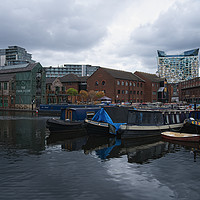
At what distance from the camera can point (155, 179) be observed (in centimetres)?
1101

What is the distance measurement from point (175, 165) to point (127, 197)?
5.63 meters

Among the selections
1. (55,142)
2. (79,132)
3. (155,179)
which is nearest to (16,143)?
(55,142)

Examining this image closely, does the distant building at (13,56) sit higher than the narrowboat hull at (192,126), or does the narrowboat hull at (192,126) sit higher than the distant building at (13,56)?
the distant building at (13,56)

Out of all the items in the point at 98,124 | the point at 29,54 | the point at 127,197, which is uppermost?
the point at 29,54

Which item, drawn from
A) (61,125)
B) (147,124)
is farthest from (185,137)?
(61,125)

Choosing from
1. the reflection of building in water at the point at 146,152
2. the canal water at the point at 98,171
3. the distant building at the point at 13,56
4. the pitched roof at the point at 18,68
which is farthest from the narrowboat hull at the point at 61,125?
the distant building at the point at 13,56

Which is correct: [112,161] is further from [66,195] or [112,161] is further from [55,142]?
[55,142]

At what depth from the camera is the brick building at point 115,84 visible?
229 feet

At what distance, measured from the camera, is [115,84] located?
228 ft

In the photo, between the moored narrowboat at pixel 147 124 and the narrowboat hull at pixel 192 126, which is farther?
the narrowboat hull at pixel 192 126

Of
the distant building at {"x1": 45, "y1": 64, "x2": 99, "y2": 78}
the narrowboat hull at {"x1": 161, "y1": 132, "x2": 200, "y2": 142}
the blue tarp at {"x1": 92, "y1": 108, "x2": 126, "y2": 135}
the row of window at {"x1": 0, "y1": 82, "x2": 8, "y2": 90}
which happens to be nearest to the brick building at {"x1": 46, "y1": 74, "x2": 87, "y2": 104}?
the row of window at {"x1": 0, "y1": 82, "x2": 8, "y2": 90}

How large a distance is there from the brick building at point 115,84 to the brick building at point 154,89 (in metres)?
4.65

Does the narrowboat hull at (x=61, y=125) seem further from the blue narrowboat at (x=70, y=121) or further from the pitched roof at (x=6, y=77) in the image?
the pitched roof at (x=6, y=77)

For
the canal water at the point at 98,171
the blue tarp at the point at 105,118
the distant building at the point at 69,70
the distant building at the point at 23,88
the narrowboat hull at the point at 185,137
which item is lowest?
the canal water at the point at 98,171
